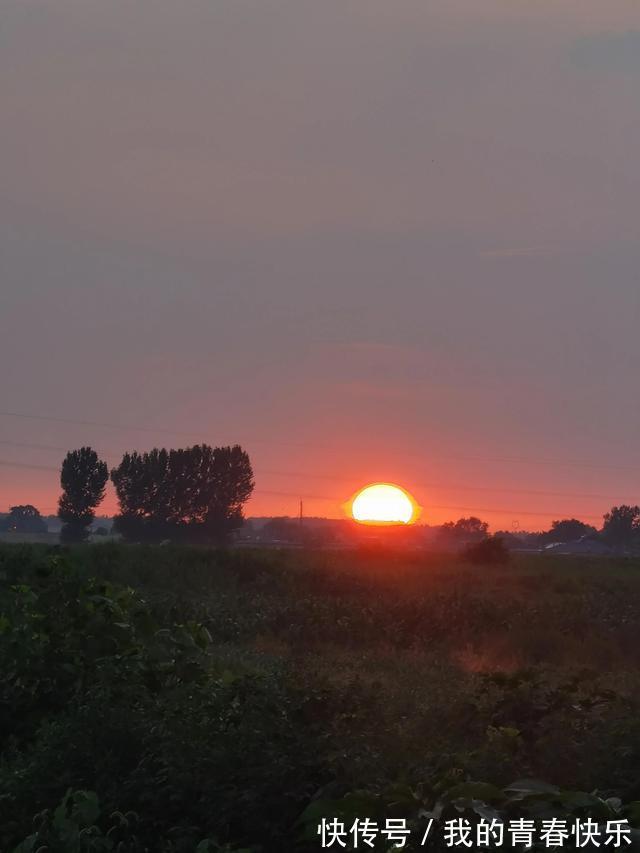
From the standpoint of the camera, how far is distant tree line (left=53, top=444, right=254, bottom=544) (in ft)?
324

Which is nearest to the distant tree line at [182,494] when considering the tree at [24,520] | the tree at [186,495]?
the tree at [186,495]

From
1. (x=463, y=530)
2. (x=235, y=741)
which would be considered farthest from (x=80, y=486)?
(x=235, y=741)

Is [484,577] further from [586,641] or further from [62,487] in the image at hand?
[62,487]

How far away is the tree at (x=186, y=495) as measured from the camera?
324ft

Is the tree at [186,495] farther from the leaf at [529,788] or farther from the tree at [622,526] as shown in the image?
the leaf at [529,788]

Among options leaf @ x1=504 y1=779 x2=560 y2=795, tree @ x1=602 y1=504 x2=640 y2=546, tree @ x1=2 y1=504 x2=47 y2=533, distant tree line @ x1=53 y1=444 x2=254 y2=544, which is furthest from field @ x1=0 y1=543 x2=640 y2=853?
tree @ x1=2 y1=504 x2=47 y2=533

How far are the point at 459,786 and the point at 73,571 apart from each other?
4.93 metres

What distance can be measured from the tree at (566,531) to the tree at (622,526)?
26.6ft

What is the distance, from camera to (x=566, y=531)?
15050cm

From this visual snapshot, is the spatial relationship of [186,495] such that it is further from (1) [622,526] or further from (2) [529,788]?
(2) [529,788]

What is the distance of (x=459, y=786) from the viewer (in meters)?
4.74

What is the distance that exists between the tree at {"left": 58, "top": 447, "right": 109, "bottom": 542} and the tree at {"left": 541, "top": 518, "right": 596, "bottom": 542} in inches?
2634

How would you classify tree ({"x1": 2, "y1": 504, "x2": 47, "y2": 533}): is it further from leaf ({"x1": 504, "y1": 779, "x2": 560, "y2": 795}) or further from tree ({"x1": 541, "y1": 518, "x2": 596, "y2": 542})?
leaf ({"x1": 504, "y1": 779, "x2": 560, "y2": 795})

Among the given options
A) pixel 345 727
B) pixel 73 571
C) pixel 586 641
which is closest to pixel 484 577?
pixel 586 641
